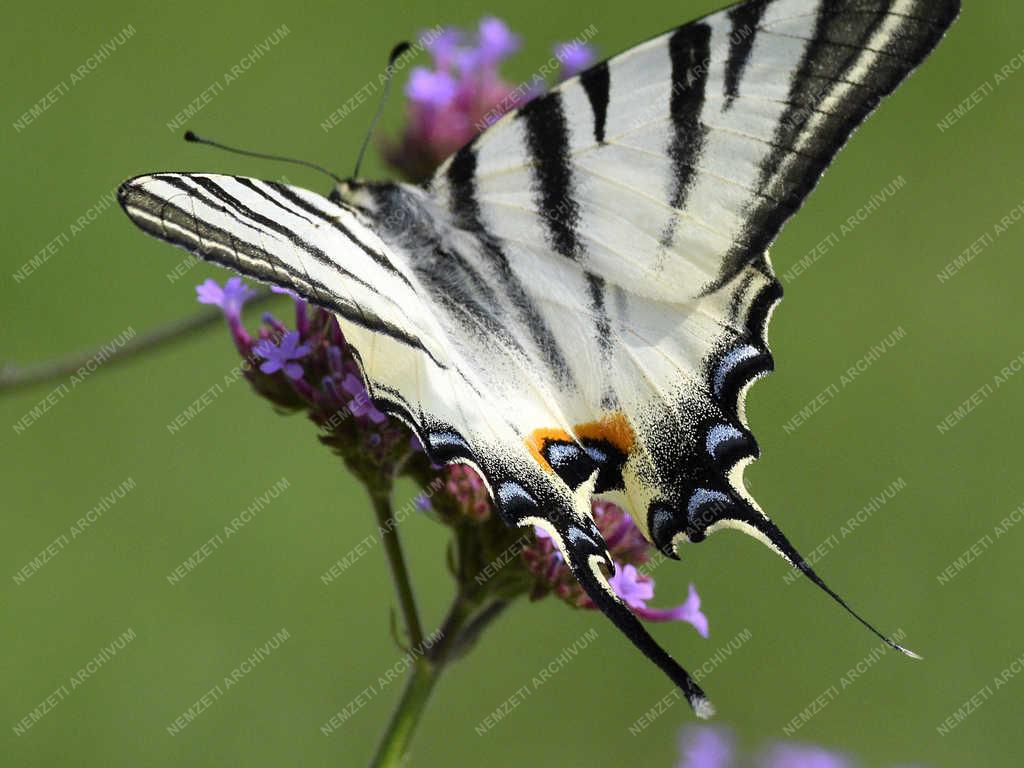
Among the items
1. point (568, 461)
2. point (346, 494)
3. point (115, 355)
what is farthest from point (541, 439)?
point (346, 494)

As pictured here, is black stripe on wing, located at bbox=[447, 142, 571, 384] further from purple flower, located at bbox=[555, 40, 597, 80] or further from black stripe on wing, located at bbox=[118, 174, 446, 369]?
purple flower, located at bbox=[555, 40, 597, 80]

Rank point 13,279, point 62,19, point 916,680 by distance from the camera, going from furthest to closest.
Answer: point 62,19, point 13,279, point 916,680

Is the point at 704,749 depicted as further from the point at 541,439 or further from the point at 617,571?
the point at 541,439

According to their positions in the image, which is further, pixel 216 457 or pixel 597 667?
pixel 216 457

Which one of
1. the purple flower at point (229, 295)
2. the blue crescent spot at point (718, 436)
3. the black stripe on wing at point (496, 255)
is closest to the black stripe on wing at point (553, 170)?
the black stripe on wing at point (496, 255)

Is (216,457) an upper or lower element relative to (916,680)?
upper

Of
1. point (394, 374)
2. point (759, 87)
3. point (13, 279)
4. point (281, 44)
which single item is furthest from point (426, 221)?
point (281, 44)

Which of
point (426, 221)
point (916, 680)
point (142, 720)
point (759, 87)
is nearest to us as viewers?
point (759, 87)

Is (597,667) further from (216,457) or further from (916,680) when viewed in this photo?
(216,457)
